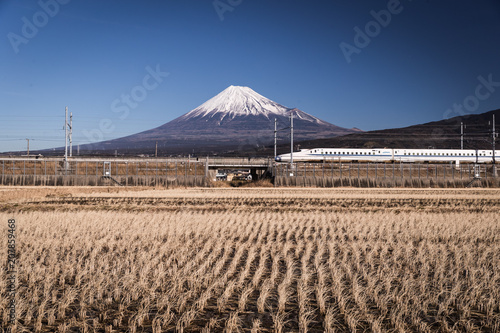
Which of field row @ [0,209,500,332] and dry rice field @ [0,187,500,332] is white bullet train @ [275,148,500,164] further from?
dry rice field @ [0,187,500,332]

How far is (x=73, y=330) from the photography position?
20.7 feet

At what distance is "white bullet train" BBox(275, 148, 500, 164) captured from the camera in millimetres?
76312

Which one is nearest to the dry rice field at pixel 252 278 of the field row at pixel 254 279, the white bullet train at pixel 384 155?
the field row at pixel 254 279

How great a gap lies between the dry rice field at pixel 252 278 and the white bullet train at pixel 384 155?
5927cm

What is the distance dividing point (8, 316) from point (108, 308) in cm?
136

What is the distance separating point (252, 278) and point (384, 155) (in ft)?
252

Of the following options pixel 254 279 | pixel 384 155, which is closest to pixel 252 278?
pixel 254 279

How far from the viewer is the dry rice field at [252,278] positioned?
660 centimetres

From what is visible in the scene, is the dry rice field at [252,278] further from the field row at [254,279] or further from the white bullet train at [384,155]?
the white bullet train at [384,155]

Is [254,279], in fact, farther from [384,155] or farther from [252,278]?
[384,155]

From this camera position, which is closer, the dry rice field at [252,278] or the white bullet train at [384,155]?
the dry rice field at [252,278]

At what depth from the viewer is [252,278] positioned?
8.95m

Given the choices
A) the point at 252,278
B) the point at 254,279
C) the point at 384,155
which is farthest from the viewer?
the point at 384,155

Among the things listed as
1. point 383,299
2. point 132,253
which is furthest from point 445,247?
point 132,253
